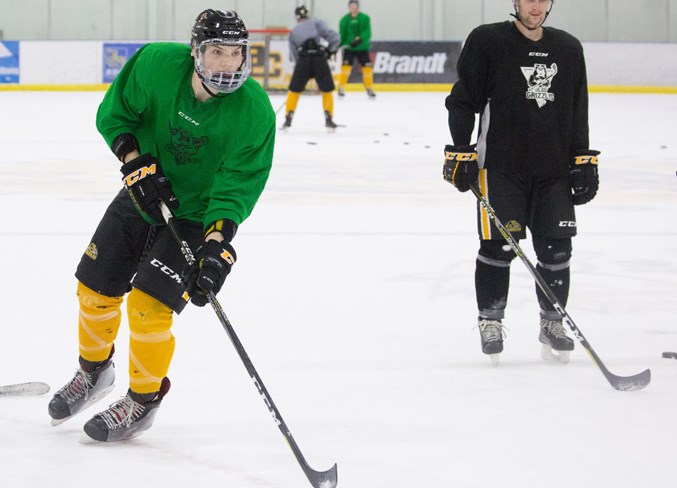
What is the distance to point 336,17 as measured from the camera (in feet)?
57.0

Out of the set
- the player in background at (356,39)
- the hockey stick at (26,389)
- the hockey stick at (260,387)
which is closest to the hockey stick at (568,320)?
the hockey stick at (260,387)

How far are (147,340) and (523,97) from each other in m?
1.37

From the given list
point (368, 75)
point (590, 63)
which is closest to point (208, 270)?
point (368, 75)

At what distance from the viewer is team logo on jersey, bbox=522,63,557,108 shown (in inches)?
127

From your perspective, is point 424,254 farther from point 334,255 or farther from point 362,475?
point 362,475

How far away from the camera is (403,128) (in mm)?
10664

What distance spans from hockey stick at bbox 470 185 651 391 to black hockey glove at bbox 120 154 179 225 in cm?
108

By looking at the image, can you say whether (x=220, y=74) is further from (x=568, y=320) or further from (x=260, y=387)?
(x=568, y=320)

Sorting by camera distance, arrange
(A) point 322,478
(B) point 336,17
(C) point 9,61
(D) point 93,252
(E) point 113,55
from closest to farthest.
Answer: (A) point 322,478
(D) point 93,252
(C) point 9,61
(E) point 113,55
(B) point 336,17

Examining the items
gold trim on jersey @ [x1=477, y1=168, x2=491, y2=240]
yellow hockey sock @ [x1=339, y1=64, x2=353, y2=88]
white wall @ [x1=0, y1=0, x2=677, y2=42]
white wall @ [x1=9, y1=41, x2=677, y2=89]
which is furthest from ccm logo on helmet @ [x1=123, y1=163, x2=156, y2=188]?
white wall @ [x1=0, y1=0, x2=677, y2=42]

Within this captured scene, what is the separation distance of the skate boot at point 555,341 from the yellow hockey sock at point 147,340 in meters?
1.21

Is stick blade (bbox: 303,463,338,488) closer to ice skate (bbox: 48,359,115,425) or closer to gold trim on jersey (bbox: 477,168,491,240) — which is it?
ice skate (bbox: 48,359,115,425)

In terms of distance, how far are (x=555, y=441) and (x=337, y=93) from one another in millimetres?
13243

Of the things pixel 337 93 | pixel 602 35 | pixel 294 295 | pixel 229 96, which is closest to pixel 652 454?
pixel 229 96
